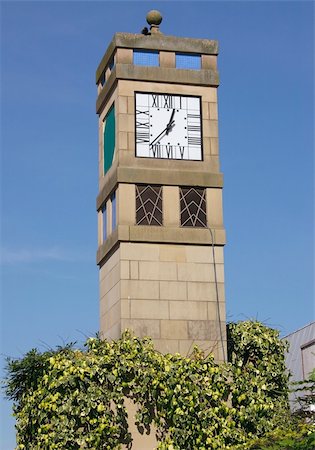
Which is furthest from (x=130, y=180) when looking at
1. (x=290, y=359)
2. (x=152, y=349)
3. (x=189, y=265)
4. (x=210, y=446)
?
(x=290, y=359)

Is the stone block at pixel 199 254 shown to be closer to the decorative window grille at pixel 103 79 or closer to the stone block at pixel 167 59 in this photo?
the stone block at pixel 167 59

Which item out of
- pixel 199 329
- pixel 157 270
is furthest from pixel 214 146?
pixel 199 329

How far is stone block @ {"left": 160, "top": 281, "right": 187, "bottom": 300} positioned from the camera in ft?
104

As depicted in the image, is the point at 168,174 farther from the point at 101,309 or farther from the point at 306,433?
the point at 306,433

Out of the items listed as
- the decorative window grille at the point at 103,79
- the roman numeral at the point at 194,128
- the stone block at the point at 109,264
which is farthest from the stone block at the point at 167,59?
the stone block at the point at 109,264

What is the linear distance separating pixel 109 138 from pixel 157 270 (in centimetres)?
515

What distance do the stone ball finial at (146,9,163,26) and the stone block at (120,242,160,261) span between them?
307 inches

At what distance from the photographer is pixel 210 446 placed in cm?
2912

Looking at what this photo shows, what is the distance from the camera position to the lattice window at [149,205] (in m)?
32.2

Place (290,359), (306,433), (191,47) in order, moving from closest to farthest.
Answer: (306,433), (191,47), (290,359)

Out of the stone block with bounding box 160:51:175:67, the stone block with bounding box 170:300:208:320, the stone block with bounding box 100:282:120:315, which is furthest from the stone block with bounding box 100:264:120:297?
the stone block with bounding box 160:51:175:67

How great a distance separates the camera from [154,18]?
34406 mm

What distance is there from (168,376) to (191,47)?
1115 cm

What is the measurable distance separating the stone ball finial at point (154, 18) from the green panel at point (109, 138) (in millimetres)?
3250
